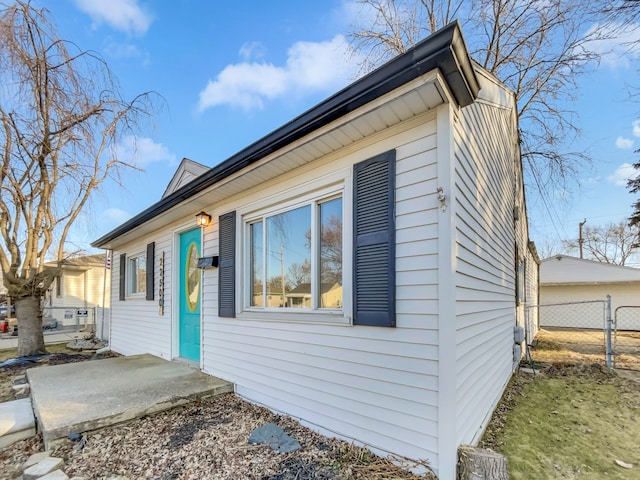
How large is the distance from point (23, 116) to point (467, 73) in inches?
331

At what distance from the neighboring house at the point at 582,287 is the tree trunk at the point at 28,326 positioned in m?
18.6

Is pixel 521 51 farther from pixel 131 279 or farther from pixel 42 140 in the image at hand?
pixel 42 140

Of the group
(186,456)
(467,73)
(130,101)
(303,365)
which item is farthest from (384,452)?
(130,101)

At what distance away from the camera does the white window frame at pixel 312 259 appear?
3.07m

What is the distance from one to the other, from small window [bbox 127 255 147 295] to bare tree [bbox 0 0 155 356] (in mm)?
1627

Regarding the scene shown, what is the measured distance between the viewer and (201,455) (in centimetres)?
277

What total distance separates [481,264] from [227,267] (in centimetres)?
309

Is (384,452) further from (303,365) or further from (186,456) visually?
(186,456)

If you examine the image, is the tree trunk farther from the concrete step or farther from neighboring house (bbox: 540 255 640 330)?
neighboring house (bbox: 540 255 640 330)

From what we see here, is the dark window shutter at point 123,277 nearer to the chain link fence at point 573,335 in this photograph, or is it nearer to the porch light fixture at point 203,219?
the porch light fixture at point 203,219

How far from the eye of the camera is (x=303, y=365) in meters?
3.41

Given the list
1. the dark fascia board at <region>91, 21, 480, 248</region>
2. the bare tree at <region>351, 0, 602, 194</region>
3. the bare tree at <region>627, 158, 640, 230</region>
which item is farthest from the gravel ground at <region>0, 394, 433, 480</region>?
the bare tree at <region>627, 158, 640, 230</region>

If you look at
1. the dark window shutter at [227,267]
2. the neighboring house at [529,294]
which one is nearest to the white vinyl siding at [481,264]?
the neighboring house at [529,294]

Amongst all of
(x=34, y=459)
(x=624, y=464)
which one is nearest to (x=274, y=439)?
(x=34, y=459)
